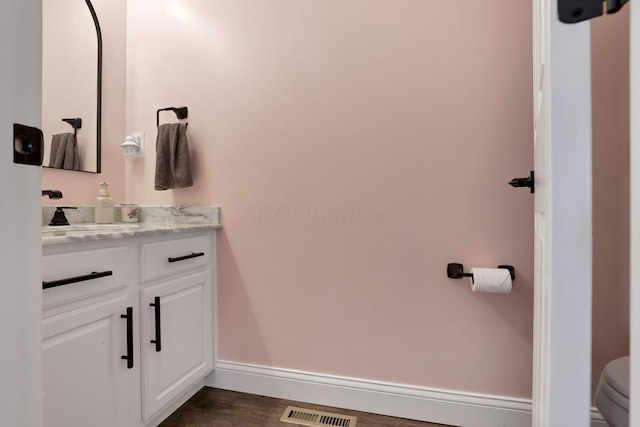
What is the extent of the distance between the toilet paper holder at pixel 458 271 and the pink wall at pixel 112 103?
176cm

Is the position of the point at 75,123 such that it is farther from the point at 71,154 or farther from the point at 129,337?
the point at 129,337

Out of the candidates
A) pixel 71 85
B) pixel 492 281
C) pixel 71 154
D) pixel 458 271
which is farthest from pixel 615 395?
pixel 71 85

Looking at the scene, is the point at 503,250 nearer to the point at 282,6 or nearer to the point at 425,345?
the point at 425,345

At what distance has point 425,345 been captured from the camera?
4.91 ft

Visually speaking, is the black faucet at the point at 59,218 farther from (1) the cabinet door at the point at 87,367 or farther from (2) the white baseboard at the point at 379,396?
(2) the white baseboard at the point at 379,396

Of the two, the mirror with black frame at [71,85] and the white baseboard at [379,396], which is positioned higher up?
the mirror with black frame at [71,85]

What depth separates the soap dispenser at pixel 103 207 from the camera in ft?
5.62

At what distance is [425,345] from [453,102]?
3.43 feet

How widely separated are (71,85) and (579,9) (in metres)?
2.01

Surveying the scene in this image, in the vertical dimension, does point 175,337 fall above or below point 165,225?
below

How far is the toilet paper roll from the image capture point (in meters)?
1.29

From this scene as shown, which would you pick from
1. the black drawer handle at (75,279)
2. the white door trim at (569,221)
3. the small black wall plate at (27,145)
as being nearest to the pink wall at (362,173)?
the black drawer handle at (75,279)

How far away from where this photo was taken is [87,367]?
1.05m

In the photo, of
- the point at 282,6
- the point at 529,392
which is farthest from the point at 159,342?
the point at 282,6
